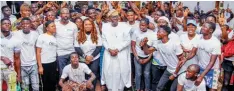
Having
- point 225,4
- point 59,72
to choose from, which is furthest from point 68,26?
point 225,4

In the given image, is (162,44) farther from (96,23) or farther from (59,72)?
(59,72)

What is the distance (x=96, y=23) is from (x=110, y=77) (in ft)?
3.28

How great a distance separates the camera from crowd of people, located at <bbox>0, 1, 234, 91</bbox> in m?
5.32

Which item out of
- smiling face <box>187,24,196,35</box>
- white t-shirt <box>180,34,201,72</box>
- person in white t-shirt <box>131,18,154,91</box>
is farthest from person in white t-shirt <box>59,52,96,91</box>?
smiling face <box>187,24,196,35</box>

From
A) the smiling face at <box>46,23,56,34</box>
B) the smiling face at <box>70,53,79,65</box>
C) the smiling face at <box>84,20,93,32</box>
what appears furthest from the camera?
the smiling face at <box>84,20,93,32</box>

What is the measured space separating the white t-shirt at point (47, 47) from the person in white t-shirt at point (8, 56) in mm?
370

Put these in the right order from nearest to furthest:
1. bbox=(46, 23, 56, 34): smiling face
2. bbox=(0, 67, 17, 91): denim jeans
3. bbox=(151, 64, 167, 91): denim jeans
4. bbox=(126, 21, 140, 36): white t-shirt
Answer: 1. bbox=(0, 67, 17, 91): denim jeans
2. bbox=(46, 23, 56, 34): smiling face
3. bbox=(151, 64, 167, 91): denim jeans
4. bbox=(126, 21, 140, 36): white t-shirt

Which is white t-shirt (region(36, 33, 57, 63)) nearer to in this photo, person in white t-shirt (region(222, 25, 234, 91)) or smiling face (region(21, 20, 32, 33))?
smiling face (region(21, 20, 32, 33))

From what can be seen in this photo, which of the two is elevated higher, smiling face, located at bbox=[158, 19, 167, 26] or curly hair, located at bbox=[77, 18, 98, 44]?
smiling face, located at bbox=[158, 19, 167, 26]

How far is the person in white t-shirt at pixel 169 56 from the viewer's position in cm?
556

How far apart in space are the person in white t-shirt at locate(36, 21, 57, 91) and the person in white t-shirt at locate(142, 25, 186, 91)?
5.13 feet

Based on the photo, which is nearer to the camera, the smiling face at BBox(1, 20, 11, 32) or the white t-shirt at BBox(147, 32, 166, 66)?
the smiling face at BBox(1, 20, 11, 32)

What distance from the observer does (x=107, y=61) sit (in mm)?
5918

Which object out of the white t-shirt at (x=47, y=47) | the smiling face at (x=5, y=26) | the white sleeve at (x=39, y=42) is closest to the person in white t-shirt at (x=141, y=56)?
the white t-shirt at (x=47, y=47)
